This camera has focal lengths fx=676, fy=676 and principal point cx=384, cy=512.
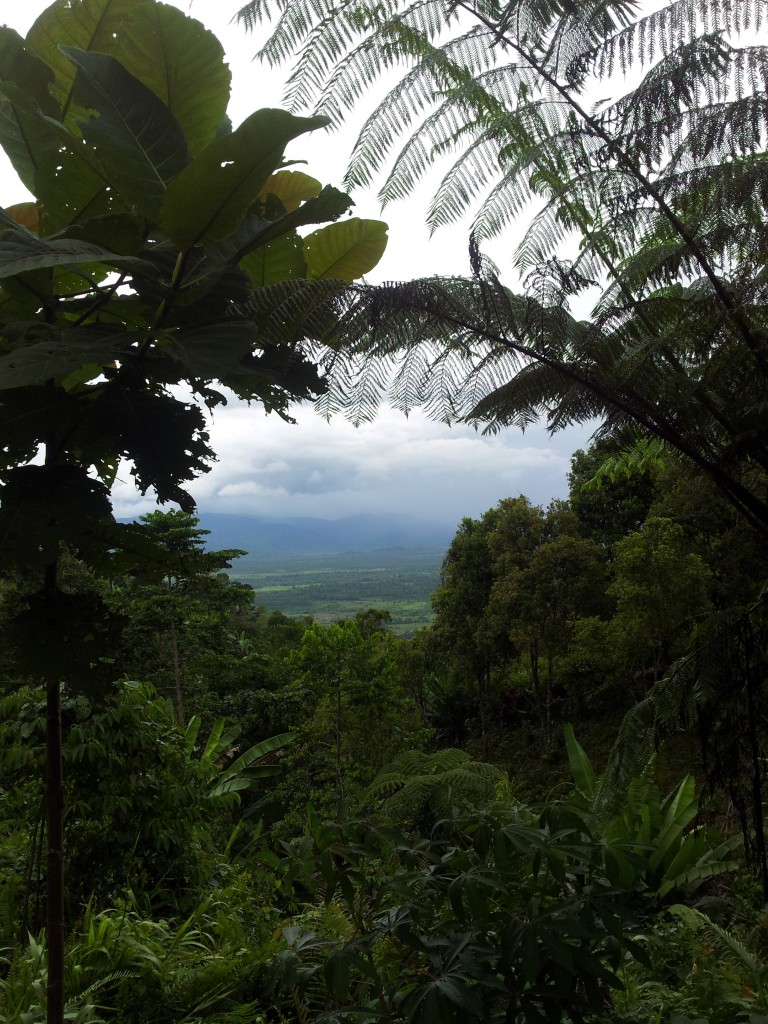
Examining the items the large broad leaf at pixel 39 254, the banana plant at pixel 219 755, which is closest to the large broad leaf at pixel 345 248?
the large broad leaf at pixel 39 254

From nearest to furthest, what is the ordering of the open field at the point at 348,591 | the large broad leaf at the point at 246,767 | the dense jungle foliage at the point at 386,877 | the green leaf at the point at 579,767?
the dense jungle foliage at the point at 386,877
the green leaf at the point at 579,767
the large broad leaf at the point at 246,767
the open field at the point at 348,591

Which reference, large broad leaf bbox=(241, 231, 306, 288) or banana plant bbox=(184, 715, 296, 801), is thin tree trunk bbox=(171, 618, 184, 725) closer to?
banana plant bbox=(184, 715, 296, 801)

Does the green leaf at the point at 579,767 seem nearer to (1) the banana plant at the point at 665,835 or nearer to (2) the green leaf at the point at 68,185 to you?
(1) the banana plant at the point at 665,835

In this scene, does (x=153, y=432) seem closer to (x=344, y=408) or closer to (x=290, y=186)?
(x=290, y=186)

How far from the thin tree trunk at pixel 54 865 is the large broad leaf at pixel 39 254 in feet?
1.62

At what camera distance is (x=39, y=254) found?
0.51 meters

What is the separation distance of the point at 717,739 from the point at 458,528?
10.2 metres

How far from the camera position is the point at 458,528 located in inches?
469

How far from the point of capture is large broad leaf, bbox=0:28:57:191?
69 cm

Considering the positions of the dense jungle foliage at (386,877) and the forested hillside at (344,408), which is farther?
the dense jungle foliage at (386,877)

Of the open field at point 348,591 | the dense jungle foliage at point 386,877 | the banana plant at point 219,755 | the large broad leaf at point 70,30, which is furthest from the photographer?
the open field at point 348,591

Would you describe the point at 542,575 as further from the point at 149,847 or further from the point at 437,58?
the point at 437,58

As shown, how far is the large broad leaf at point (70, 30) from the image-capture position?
77 cm

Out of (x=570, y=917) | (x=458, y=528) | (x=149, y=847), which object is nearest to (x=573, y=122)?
(x=570, y=917)
